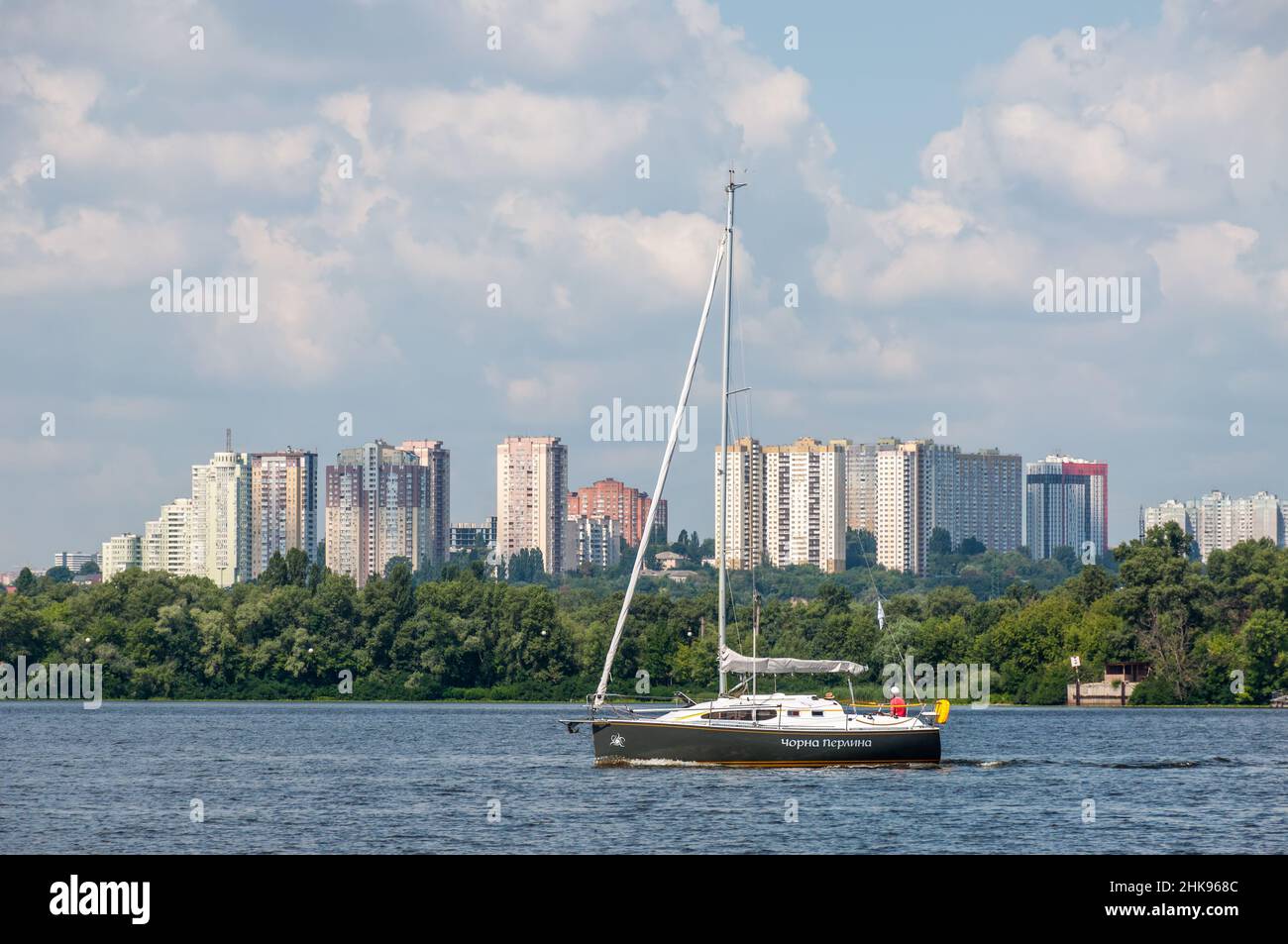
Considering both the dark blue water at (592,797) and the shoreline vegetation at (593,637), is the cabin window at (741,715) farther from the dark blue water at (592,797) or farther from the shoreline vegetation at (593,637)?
the shoreline vegetation at (593,637)

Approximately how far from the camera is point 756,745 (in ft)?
182

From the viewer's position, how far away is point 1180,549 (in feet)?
415

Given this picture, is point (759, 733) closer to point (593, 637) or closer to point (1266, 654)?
point (1266, 654)

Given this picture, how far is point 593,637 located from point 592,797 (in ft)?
281

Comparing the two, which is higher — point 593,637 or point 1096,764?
point 593,637

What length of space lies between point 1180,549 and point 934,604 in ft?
90.4

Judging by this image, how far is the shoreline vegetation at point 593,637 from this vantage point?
122m

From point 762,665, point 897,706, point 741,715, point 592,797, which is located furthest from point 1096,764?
A: point 592,797

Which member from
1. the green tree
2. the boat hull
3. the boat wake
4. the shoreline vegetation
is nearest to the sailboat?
the boat hull

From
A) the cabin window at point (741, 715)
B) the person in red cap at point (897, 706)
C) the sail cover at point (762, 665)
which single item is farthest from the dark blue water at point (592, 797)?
the sail cover at point (762, 665)

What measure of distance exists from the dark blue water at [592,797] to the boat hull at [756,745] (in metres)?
0.55

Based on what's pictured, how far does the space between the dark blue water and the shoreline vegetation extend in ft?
127
